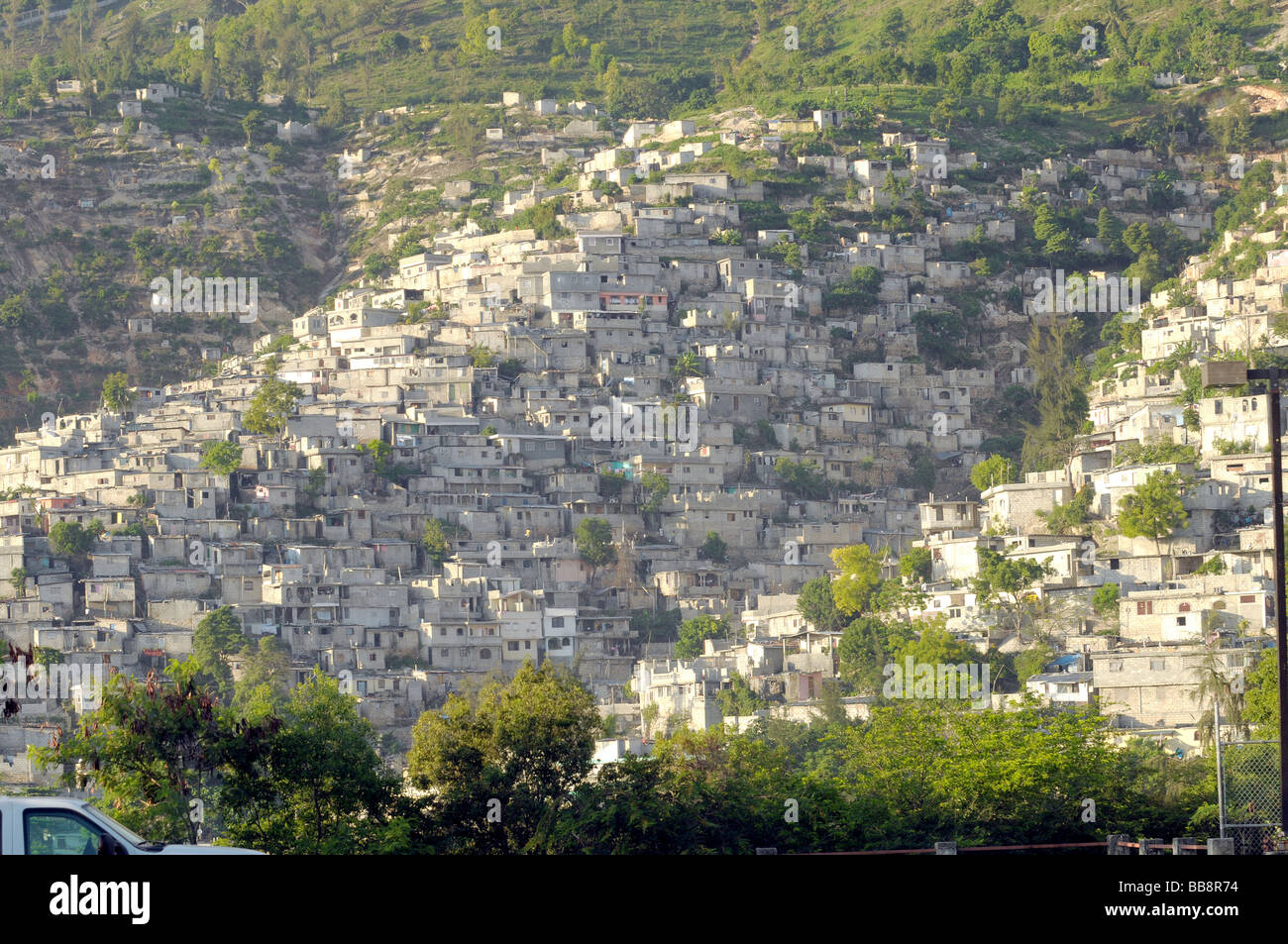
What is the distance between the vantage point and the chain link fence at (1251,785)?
27.3 meters

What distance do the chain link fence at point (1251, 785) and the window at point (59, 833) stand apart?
1431 centimetres

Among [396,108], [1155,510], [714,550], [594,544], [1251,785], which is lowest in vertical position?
[1251,785]

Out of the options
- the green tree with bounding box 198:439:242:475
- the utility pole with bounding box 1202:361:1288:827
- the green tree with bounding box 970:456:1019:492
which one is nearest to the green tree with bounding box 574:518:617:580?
the green tree with bounding box 198:439:242:475

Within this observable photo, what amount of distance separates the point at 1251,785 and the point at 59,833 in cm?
2222

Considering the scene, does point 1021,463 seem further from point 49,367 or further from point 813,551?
point 49,367

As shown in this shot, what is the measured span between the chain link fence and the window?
1431 centimetres

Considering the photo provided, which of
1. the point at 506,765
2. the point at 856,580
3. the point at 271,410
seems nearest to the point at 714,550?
the point at 856,580

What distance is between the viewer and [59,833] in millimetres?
12344

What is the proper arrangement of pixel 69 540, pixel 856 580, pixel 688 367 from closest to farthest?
pixel 856 580, pixel 69 540, pixel 688 367

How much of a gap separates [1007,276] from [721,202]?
44.2 ft

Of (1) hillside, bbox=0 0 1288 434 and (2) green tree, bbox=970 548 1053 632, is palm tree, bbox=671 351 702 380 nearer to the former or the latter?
(1) hillside, bbox=0 0 1288 434

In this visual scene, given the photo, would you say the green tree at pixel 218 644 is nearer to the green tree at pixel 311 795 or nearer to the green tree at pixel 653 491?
the green tree at pixel 653 491

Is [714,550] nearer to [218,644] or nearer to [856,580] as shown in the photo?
[856,580]
